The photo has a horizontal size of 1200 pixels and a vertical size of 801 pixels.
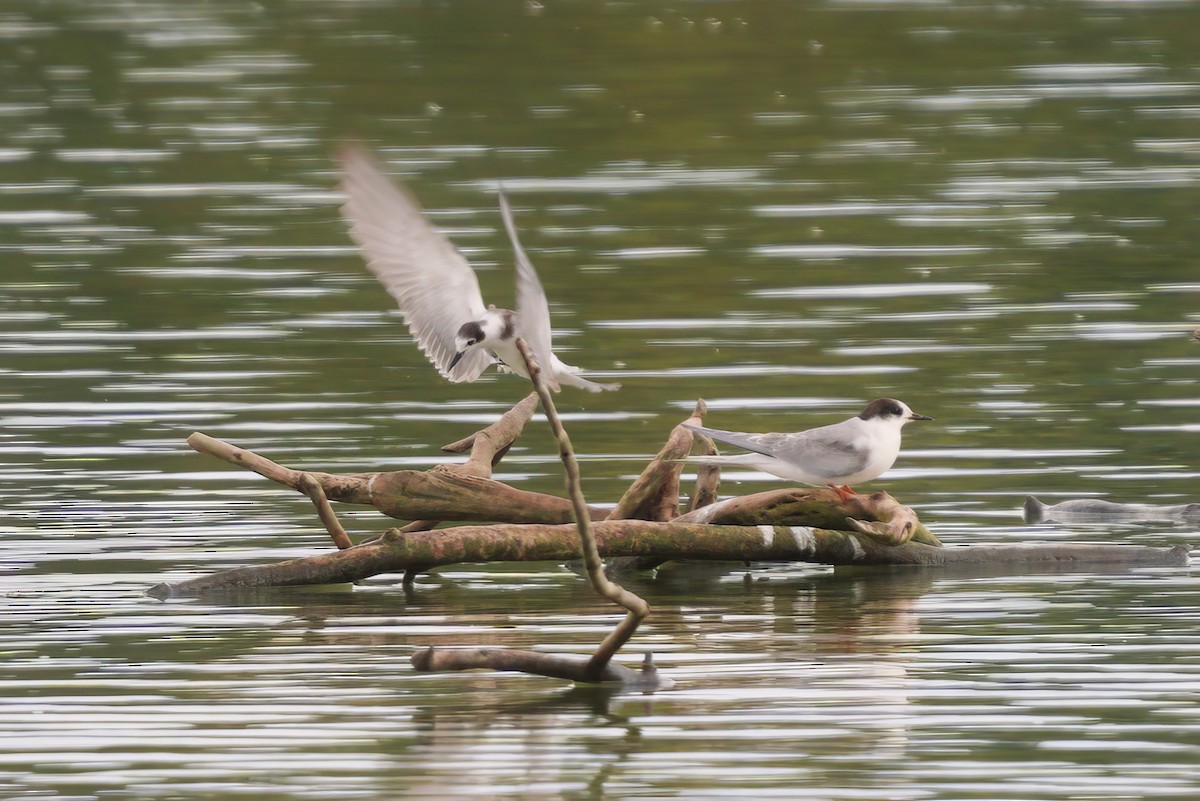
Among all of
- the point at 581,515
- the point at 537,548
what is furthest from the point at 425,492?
the point at 581,515

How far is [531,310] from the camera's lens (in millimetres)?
8859

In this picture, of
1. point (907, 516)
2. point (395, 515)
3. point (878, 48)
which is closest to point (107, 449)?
point (395, 515)

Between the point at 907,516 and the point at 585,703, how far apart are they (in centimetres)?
217

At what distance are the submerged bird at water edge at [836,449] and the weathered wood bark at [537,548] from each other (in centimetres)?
27

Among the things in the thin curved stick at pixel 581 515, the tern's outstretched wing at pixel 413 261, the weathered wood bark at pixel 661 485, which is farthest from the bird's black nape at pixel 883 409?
the thin curved stick at pixel 581 515

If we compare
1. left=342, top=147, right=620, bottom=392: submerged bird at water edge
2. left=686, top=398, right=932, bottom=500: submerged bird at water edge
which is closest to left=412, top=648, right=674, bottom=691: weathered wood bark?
left=686, top=398, right=932, bottom=500: submerged bird at water edge

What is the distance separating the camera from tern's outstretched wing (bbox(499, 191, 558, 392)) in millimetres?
8406

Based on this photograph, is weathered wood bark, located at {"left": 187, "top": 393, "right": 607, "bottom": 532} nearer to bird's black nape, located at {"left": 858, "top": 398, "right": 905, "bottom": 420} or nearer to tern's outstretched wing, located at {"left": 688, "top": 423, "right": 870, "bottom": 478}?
tern's outstretched wing, located at {"left": 688, "top": 423, "right": 870, "bottom": 478}

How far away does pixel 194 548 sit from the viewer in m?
10.6

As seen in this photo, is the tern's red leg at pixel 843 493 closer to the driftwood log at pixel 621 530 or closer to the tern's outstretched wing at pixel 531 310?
the driftwood log at pixel 621 530

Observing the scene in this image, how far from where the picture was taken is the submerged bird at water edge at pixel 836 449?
31.1 feet

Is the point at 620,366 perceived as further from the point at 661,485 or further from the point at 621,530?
the point at 621,530

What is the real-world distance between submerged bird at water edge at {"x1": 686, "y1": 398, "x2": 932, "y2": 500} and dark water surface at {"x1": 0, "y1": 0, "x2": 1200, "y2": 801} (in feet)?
1.69

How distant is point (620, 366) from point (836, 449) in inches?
209
